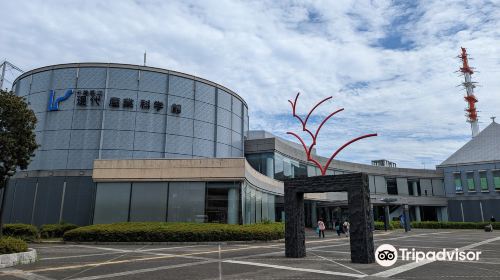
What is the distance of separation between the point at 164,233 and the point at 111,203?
7.27 meters

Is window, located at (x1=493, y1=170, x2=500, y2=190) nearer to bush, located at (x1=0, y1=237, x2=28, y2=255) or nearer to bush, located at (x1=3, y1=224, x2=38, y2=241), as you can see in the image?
bush, located at (x1=3, y1=224, x2=38, y2=241)

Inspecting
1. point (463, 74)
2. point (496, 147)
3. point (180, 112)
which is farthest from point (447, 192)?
point (180, 112)

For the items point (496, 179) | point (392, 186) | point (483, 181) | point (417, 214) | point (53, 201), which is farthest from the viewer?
point (392, 186)

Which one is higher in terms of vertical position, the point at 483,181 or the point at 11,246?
the point at 483,181

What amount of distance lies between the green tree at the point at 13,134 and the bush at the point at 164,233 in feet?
25.0

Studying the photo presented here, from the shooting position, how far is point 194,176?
27734 mm

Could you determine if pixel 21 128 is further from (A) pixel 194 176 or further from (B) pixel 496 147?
(B) pixel 496 147

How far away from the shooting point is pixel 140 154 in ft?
116

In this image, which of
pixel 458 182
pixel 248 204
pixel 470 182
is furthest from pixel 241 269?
pixel 458 182

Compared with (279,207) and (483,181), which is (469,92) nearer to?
(483,181)

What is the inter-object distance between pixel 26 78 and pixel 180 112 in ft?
57.1

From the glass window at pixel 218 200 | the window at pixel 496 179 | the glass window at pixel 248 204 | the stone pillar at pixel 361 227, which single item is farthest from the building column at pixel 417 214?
the stone pillar at pixel 361 227

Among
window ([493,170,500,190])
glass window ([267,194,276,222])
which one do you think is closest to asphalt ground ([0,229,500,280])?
glass window ([267,194,276,222])

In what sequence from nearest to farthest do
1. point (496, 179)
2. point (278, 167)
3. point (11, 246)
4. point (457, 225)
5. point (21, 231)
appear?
point (11, 246) → point (21, 231) → point (278, 167) → point (457, 225) → point (496, 179)
